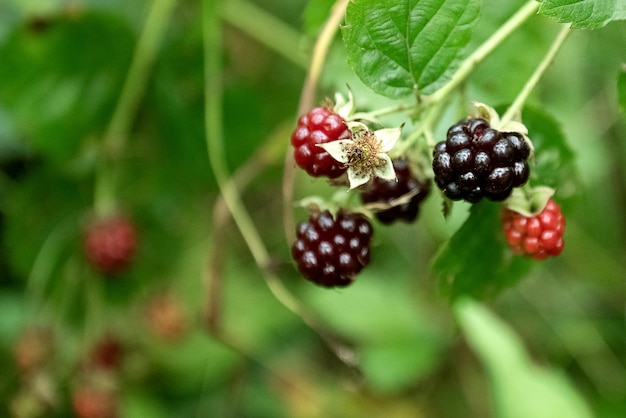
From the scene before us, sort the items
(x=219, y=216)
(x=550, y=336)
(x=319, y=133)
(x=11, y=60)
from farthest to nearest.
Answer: (x=550, y=336)
(x=11, y=60)
(x=219, y=216)
(x=319, y=133)

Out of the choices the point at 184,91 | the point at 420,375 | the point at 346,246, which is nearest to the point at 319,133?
the point at 346,246

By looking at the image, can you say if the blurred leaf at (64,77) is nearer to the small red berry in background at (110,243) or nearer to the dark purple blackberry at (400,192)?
the small red berry in background at (110,243)

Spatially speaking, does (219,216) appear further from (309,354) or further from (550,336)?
(550,336)

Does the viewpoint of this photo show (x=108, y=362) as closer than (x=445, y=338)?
Yes

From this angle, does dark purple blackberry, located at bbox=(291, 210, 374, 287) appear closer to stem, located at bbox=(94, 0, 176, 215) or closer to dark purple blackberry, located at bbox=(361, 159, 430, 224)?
dark purple blackberry, located at bbox=(361, 159, 430, 224)

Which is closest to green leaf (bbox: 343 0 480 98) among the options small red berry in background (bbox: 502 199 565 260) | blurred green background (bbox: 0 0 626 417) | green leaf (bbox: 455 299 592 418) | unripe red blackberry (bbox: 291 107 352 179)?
unripe red blackberry (bbox: 291 107 352 179)

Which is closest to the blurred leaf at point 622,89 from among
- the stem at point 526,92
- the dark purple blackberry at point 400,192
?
the stem at point 526,92

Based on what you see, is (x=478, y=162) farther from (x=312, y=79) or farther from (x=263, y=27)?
(x=263, y=27)

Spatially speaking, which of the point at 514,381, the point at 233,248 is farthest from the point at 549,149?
the point at 233,248
